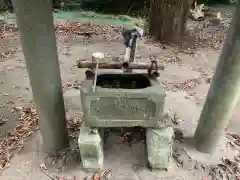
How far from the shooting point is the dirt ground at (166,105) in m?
2.42

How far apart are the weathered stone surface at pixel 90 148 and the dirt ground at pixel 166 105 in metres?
0.10

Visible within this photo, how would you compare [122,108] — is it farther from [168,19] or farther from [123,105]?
[168,19]

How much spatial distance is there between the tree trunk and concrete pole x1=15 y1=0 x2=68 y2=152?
3162mm

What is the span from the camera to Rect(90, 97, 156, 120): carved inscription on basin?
80.8 inches

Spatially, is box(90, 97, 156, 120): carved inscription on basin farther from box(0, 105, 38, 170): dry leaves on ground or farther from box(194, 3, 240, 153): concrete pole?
box(0, 105, 38, 170): dry leaves on ground

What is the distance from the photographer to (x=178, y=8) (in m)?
4.74

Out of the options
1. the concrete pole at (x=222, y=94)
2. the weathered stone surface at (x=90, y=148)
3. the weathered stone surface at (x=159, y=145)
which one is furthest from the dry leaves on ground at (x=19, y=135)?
the concrete pole at (x=222, y=94)

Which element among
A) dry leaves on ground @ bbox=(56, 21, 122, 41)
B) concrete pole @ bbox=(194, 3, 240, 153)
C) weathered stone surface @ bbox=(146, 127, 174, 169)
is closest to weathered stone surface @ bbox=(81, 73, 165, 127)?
weathered stone surface @ bbox=(146, 127, 174, 169)

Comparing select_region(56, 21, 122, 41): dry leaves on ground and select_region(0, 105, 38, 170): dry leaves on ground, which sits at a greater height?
select_region(56, 21, 122, 41): dry leaves on ground

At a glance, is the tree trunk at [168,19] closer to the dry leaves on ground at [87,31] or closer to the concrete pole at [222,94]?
the dry leaves on ground at [87,31]

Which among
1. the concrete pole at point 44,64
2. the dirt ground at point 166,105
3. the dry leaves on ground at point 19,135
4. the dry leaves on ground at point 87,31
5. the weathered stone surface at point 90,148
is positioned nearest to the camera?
the concrete pole at point 44,64

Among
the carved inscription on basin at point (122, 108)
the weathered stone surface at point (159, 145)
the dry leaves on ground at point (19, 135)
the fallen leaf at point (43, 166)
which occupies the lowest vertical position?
the fallen leaf at point (43, 166)

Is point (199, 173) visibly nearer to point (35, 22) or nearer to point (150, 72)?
point (150, 72)

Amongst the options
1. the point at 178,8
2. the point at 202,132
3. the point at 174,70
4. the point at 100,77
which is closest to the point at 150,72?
the point at 100,77
